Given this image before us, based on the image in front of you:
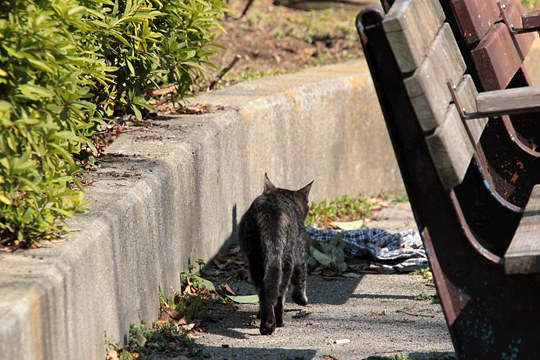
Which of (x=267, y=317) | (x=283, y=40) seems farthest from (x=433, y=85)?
(x=283, y=40)

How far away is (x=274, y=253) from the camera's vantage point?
15.9ft

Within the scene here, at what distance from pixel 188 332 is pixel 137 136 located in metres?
1.35

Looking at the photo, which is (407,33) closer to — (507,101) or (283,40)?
(507,101)

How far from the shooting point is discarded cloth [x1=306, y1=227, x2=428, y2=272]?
6.10 metres

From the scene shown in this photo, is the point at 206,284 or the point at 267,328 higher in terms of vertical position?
the point at 206,284

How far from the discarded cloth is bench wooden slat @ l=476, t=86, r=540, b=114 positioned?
2.69 metres

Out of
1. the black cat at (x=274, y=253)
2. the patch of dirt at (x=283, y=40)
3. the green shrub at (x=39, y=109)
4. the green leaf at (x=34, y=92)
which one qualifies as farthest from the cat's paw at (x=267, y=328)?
the patch of dirt at (x=283, y=40)

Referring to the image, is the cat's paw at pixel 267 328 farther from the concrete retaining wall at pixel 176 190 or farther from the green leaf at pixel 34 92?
the green leaf at pixel 34 92

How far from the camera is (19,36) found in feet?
10.4

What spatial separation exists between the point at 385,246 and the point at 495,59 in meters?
2.19

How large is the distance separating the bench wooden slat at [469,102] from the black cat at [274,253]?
1.35 metres

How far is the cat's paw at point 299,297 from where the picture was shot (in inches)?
211

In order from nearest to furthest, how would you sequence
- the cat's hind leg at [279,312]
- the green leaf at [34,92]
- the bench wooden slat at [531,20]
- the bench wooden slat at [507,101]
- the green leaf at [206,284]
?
the green leaf at [34,92]
the bench wooden slat at [507,101]
the cat's hind leg at [279,312]
the bench wooden slat at [531,20]
the green leaf at [206,284]

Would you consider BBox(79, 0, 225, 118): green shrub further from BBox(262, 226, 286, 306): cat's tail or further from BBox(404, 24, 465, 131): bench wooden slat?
BBox(404, 24, 465, 131): bench wooden slat
